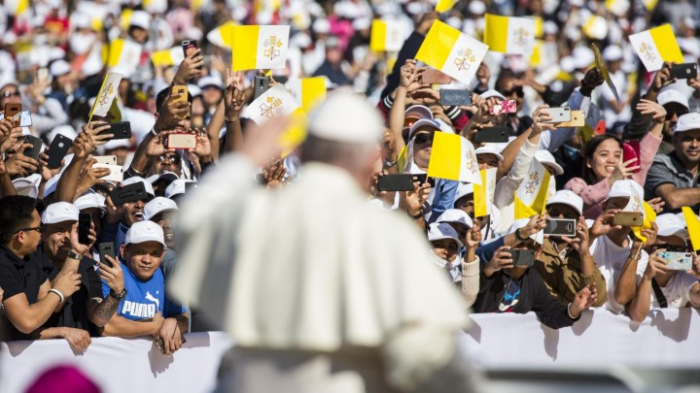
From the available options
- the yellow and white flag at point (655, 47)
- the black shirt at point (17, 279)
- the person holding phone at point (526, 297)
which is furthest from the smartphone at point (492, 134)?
the black shirt at point (17, 279)

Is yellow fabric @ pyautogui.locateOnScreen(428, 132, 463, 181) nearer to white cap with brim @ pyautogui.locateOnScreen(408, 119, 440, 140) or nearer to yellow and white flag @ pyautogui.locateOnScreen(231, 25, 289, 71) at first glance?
white cap with brim @ pyautogui.locateOnScreen(408, 119, 440, 140)

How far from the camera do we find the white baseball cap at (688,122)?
9773 mm

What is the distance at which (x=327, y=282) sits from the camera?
357 centimetres

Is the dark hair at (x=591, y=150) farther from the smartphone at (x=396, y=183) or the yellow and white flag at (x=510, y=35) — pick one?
the smartphone at (x=396, y=183)

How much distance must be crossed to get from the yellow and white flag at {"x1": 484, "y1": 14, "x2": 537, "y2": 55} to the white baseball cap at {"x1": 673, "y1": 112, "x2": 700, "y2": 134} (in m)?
1.57

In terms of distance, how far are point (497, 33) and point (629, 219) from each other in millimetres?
3130

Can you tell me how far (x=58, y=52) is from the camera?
16.7m

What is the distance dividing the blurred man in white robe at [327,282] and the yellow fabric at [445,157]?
4.71m

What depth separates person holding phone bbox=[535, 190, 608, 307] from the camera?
26.9 ft

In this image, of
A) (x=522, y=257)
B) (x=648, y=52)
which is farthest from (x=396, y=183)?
(x=648, y=52)

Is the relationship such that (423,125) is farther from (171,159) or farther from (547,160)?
(171,159)

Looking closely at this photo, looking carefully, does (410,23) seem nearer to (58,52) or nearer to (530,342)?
(58,52)

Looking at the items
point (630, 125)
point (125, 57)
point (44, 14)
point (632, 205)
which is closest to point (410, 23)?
point (44, 14)

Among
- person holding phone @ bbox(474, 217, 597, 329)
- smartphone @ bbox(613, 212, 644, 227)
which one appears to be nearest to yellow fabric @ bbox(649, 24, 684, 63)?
smartphone @ bbox(613, 212, 644, 227)
